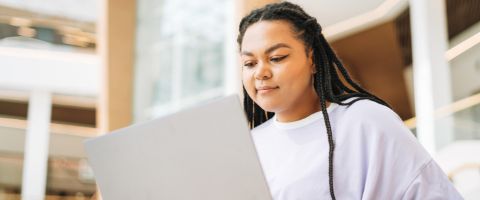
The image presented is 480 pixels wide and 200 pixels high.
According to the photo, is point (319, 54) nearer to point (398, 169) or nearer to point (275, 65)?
point (275, 65)

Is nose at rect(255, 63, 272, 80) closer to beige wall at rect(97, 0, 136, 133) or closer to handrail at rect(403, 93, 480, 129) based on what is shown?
handrail at rect(403, 93, 480, 129)

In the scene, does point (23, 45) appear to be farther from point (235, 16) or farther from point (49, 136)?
point (235, 16)

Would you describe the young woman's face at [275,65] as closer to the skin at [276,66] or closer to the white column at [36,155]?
the skin at [276,66]

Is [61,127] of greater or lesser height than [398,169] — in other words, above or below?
below

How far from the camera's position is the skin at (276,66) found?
111cm

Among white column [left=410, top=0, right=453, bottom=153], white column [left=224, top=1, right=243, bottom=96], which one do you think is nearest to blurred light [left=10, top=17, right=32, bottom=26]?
white column [left=224, top=1, right=243, bottom=96]

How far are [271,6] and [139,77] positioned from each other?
11.3 feet

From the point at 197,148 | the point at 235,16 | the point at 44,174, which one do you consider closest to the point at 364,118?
the point at 197,148

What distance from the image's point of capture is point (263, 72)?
1110 millimetres

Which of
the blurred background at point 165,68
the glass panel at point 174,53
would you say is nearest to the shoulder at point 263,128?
the blurred background at point 165,68

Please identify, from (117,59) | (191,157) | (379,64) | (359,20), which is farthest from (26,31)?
(191,157)

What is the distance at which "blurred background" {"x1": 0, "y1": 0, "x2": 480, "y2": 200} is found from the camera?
275 cm

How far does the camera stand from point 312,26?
1195mm

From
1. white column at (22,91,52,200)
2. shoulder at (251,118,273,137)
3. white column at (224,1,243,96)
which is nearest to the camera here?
shoulder at (251,118,273,137)
